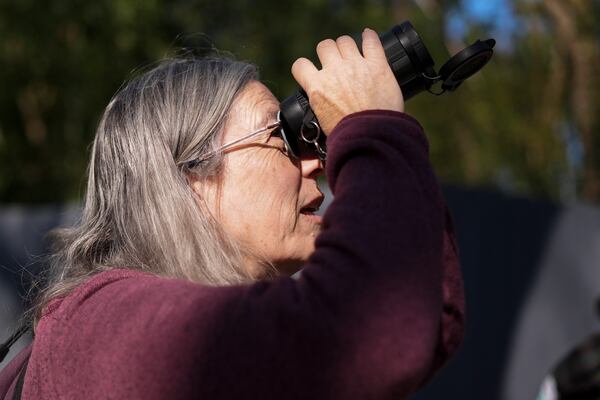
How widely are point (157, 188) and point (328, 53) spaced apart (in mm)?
371

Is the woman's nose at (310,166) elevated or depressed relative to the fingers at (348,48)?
depressed

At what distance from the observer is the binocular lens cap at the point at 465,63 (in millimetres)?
1585

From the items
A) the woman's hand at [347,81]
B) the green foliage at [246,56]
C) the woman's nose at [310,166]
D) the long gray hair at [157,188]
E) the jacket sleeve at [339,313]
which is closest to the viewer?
the jacket sleeve at [339,313]

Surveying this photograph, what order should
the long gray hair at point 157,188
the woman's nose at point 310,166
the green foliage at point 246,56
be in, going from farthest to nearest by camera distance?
the green foliage at point 246,56, the woman's nose at point 310,166, the long gray hair at point 157,188

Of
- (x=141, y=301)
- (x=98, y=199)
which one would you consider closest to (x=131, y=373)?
(x=141, y=301)

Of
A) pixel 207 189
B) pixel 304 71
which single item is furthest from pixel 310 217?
pixel 304 71

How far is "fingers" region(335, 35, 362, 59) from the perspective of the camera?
5.04ft

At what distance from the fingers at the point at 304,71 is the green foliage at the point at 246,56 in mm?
5554

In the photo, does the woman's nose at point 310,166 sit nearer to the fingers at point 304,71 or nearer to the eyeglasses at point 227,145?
the eyeglasses at point 227,145

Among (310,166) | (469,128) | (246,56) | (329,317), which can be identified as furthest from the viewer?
(469,128)

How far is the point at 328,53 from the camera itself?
1.55 metres

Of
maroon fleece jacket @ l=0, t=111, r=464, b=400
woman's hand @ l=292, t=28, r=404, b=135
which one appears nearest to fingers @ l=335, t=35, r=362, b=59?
woman's hand @ l=292, t=28, r=404, b=135

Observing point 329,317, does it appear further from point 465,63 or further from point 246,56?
point 246,56

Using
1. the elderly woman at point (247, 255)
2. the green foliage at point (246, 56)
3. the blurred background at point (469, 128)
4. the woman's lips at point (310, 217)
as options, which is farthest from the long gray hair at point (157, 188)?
the green foliage at point (246, 56)
